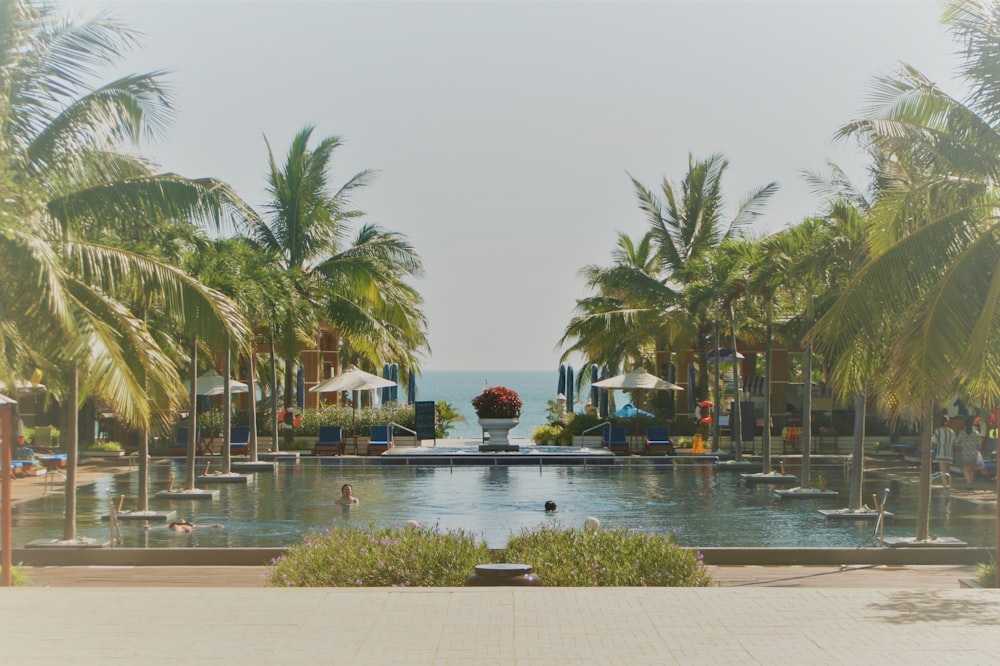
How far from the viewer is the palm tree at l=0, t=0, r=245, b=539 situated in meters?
11.3

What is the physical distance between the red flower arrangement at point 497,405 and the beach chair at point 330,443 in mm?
4000

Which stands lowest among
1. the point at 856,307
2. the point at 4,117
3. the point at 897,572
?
the point at 897,572

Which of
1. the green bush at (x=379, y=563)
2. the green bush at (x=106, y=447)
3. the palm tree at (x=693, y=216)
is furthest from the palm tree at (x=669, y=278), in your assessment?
the green bush at (x=379, y=563)

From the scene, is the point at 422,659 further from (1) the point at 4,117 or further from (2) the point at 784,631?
(1) the point at 4,117

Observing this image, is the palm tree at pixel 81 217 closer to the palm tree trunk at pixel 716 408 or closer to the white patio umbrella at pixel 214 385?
the white patio umbrella at pixel 214 385

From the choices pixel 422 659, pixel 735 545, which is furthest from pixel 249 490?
pixel 422 659

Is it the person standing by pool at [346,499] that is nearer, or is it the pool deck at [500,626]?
the pool deck at [500,626]

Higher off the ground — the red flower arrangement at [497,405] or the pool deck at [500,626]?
the red flower arrangement at [497,405]

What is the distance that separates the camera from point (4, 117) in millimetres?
11875

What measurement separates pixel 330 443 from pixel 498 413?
477 cm

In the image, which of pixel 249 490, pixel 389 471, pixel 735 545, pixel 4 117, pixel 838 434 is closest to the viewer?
pixel 4 117

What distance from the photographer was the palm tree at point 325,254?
33062 mm

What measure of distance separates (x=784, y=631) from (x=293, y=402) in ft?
93.1

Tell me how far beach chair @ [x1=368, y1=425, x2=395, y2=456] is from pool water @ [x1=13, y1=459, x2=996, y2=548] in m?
3.16
